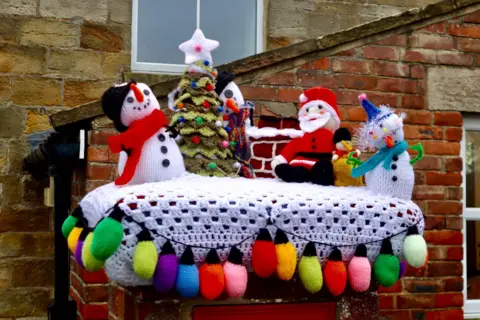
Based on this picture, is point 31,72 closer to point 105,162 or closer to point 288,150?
point 105,162

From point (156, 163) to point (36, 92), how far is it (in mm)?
2312

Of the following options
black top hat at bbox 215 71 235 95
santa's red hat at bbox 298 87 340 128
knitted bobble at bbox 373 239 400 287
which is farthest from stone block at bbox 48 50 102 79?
knitted bobble at bbox 373 239 400 287

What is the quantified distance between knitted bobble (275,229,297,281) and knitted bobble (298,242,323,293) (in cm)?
4

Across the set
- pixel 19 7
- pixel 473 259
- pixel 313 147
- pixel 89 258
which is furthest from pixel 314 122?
pixel 19 7

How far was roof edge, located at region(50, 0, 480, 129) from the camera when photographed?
2.67 metres

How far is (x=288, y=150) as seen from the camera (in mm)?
1927

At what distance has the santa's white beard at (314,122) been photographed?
1.93m

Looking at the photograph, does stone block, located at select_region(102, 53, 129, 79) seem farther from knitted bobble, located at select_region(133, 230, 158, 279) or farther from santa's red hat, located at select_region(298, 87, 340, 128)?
knitted bobble, located at select_region(133, 230, 158, 279)

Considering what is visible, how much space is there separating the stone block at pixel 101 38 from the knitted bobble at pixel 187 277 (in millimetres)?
2553

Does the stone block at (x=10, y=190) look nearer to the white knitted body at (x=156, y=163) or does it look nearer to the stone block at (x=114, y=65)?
the stone block at (x=114, y=65)


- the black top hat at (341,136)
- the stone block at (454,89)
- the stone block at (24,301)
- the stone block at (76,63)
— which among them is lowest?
the stone block at (24,301)

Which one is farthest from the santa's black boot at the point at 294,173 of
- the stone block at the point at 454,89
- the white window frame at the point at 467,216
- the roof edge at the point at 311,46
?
the white window frame at the point at 467,216

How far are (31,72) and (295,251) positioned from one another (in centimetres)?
264

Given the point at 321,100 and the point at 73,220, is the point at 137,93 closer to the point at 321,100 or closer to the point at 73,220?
the point at 73,220
